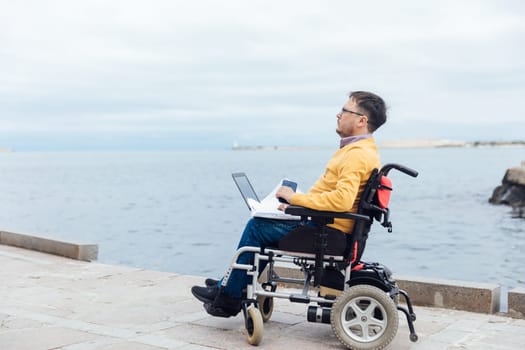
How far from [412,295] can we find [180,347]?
2.46 m

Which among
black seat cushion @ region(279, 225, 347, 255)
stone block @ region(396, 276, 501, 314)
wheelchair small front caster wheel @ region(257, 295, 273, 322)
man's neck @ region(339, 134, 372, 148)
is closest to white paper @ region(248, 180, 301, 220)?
black seat cushion @ region(279, 225, 347, 255)

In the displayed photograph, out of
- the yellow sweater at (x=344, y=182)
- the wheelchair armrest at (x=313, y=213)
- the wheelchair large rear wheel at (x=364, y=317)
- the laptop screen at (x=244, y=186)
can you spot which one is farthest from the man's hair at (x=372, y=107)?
the wheelchair large rear wheel at (x=364, y=317)

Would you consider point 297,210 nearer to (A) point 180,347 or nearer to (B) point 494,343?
(A) point 180,347

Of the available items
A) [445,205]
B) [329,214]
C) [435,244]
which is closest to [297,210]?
[329,214]

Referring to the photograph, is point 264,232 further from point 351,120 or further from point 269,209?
point 351,120

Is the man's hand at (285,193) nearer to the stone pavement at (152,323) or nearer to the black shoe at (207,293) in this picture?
the black shoe at (207,293)

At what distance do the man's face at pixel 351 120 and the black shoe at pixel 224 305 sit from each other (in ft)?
4.52

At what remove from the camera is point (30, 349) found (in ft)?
15.6

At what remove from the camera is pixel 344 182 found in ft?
15.8

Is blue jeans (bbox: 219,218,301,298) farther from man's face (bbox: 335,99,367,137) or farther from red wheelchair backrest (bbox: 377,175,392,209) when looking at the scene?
man's face (bbox: 335,99,367,137)

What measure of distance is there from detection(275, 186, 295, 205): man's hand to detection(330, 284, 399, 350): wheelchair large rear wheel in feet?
2.34

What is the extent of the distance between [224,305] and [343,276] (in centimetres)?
86

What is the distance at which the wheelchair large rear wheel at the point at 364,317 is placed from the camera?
4.77 metres

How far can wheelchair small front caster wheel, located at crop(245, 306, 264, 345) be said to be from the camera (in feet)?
16.0
